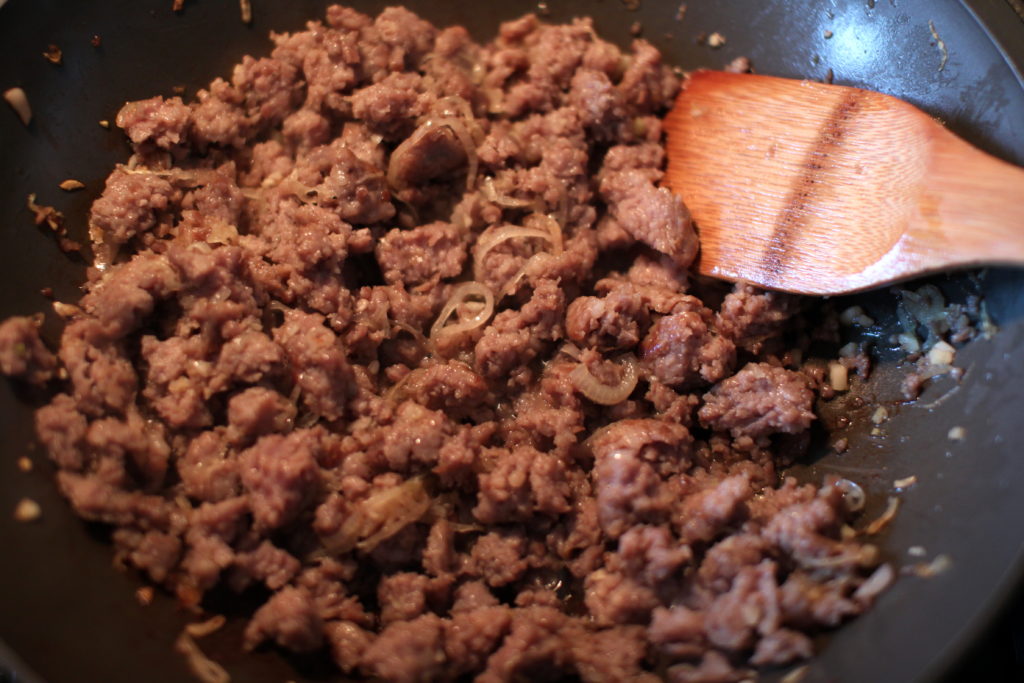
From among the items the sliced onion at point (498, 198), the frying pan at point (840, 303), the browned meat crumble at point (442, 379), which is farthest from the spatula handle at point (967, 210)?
the sliced onion at point (498, 198)

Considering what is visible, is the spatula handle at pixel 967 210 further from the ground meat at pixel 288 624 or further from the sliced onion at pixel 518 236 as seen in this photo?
the ground meat at pixel 288 624

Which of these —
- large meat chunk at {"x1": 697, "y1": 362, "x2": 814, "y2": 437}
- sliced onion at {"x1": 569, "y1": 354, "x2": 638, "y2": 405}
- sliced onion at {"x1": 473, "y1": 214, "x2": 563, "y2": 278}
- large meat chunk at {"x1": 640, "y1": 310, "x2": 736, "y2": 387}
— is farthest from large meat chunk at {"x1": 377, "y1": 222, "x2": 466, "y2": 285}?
large meat chunk at {"x1": 697, "y1": 362, "x2": 814, "y2": 437}

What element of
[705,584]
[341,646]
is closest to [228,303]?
[341,646]

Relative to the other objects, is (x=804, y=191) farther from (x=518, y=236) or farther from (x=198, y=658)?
(x=198, y=658)

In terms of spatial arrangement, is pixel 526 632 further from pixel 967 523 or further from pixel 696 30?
pixel 696 30

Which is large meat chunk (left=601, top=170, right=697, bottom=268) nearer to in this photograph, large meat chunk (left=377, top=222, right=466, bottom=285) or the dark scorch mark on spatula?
the dark scorch mark on spatula

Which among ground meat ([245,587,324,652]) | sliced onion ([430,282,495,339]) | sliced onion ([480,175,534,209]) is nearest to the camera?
ground meat ([245,587,324,652])
